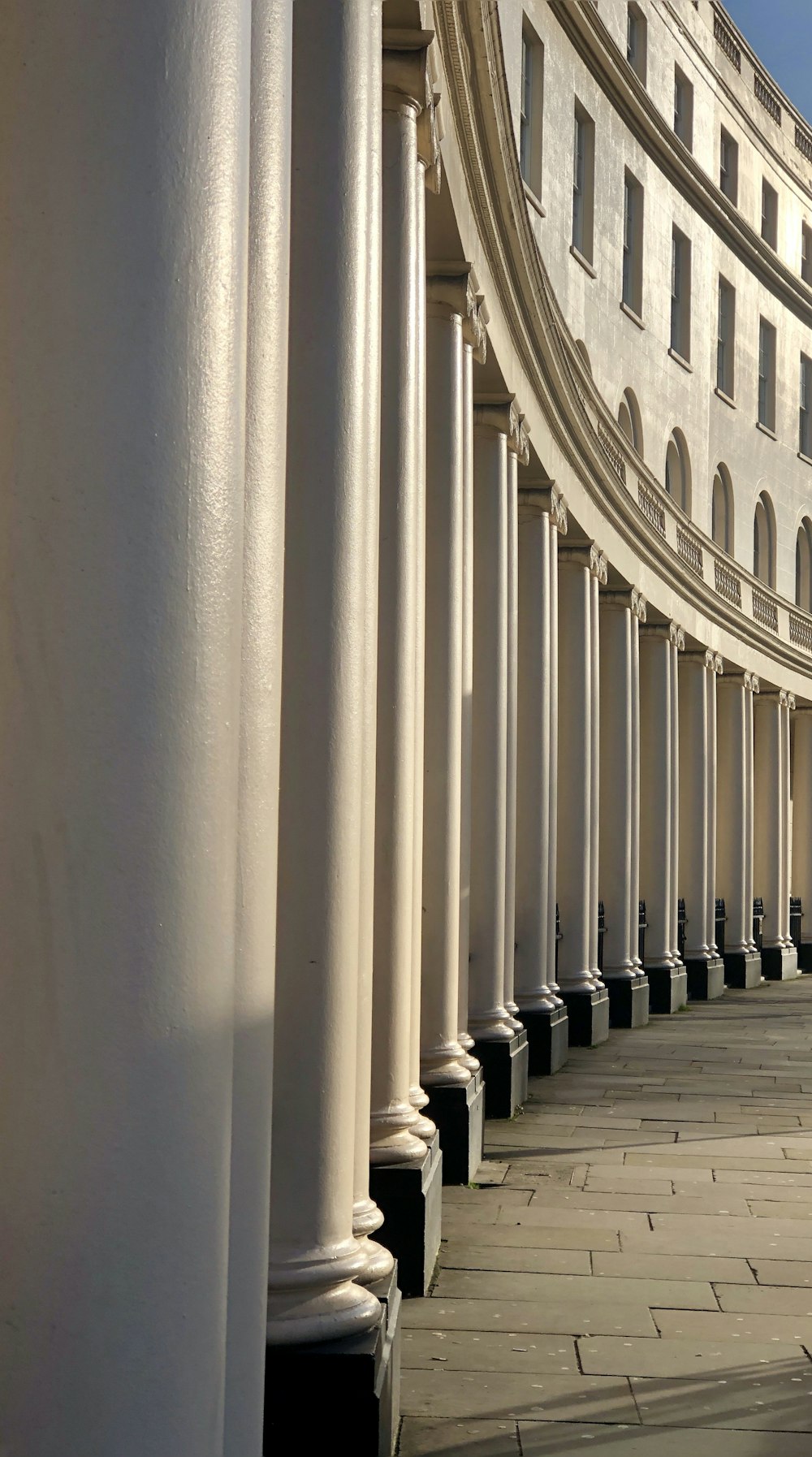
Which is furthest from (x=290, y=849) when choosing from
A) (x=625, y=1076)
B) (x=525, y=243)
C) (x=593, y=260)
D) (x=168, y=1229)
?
(x=593, y=260)

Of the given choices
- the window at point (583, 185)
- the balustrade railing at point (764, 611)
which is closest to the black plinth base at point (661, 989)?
the balustrade railing at point (764, 611)

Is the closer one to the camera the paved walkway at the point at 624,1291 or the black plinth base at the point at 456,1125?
the paved walkway at the point at 624,1291

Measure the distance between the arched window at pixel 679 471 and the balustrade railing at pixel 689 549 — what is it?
337cm

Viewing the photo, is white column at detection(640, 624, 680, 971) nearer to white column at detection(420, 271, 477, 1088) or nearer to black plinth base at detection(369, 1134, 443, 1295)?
white column at detection(420, 271, 477, 1088)

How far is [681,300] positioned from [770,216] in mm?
9862

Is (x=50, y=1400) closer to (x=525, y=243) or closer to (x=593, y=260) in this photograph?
(x=525, y=243)

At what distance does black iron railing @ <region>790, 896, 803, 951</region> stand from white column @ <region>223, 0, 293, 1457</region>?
4121 cm

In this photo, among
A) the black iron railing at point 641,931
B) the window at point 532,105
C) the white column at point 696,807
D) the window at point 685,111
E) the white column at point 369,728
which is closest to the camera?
the white column at point 369,728

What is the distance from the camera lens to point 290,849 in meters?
6.44

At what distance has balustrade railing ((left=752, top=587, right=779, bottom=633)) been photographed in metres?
38.8

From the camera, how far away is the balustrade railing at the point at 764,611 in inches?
1528

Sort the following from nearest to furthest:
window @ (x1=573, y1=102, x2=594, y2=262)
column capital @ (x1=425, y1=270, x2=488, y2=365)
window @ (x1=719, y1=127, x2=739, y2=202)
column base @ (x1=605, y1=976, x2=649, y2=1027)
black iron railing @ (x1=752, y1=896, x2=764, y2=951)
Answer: column capital @ (x1=425, y1=270, x2=488, y2=365)
column base @ (x1=605, y1=976, x2=649, y2=1027)
window @ (x1=573, y1=102, x2=594, y2=262)
black iron railing @ (x1=752, y1=896, x2=764, y2=951)
window @ (x1=719, y1=127, x2=739, y2=202)

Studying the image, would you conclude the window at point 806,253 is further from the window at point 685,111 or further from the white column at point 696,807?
the white column at point 696,807

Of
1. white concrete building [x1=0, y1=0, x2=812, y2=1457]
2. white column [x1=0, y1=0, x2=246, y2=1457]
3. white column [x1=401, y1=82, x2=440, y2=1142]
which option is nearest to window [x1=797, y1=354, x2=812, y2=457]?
white concrete building [x1=0, y1=0, x2=812, y2=1457]
